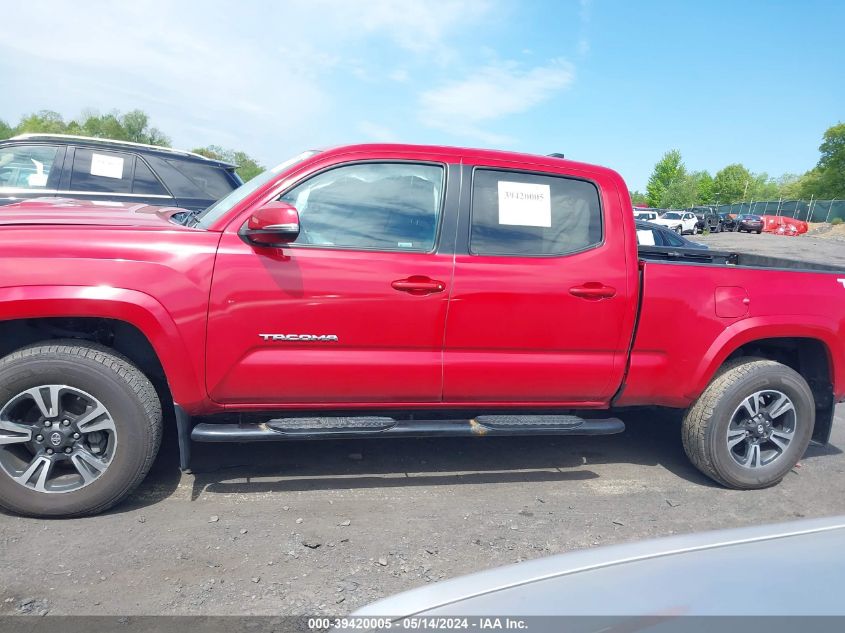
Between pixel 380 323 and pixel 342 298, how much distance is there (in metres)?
0.24

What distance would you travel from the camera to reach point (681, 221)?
1670 inches

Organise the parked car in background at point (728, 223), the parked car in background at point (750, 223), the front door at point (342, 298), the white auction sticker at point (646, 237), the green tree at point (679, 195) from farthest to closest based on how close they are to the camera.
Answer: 1. the green tree at point (679, 195)
2. the parked car in background at point (728, 223)
3. the parked car in background at point (750, 223)
4. the white auction sticker at point (646, 237)
5. the front door at point (342, 298)

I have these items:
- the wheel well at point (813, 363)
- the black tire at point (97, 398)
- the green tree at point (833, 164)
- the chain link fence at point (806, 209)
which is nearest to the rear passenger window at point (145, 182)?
the black tire at point (97, 398)

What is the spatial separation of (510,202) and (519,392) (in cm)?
109

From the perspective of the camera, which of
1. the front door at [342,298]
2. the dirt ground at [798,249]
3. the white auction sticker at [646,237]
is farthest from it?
the dirt ground at [798,249]

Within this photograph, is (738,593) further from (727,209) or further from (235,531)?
(727,209)

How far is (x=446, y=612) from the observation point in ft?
4.72

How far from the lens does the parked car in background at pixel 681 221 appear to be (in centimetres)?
4206

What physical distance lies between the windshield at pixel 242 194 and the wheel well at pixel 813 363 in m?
2.96

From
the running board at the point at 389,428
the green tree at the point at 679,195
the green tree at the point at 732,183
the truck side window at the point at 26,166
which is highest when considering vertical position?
the green tree at the point at 732,183

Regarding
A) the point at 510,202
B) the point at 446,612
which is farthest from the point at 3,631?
the point at 510,202

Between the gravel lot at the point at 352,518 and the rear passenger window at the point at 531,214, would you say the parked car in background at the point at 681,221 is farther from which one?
the rear passenger window at the point at 531,214

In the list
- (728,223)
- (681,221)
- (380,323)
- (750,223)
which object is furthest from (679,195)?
(380,323)

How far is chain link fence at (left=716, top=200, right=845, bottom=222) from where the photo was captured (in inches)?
1937
